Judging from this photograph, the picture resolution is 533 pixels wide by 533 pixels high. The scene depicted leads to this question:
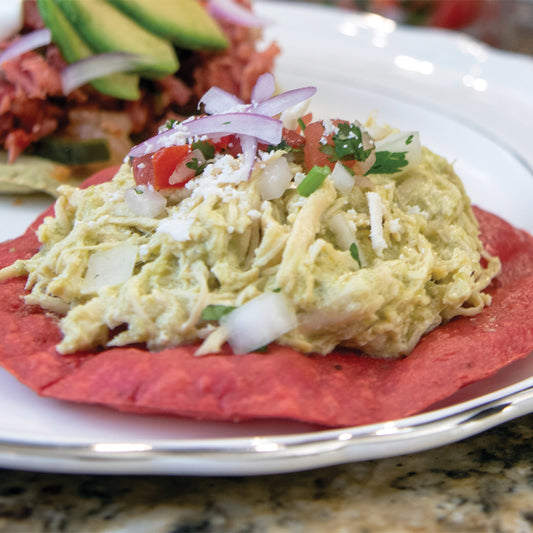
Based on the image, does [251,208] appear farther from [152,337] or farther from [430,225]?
[430,225]

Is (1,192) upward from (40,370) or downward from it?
Result: downward

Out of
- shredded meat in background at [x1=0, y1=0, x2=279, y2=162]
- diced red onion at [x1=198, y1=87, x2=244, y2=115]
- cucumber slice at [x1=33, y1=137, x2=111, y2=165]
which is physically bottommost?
cucumber slice at [x1=33, y1=137, x2=111, y2=165]

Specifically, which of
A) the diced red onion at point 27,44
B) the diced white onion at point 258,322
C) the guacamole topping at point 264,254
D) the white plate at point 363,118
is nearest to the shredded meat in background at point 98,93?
the diced red onion at point 27,44

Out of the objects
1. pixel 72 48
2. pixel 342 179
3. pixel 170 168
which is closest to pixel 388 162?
pixel 342 179

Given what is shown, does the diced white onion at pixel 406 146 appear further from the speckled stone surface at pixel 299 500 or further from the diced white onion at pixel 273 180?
the speckled stone surface at pixel 299 500

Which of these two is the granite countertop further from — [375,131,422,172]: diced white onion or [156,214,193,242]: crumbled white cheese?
[375,131,422,172]: diced white onion

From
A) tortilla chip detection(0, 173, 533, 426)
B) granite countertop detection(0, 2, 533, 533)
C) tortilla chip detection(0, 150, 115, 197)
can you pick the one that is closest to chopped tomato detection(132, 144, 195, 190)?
tortilla chip detection(0, 173, 533, 426)

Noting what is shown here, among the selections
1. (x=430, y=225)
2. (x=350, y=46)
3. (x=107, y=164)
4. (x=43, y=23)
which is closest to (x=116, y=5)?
(x=43, y=23)
